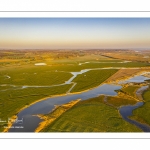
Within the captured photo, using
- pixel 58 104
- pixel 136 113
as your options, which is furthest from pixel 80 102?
pixel 136 113

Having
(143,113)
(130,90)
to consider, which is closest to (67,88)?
(130,90)

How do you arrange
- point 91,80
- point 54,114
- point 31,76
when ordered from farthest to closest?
point 91,80 → point 31,76 → point 54,114

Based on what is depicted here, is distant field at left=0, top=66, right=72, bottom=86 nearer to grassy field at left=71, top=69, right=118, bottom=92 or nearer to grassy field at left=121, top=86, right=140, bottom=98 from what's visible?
grassy field at left=71, top=69, right=118, bottom=92

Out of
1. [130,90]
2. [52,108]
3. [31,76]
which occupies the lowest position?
[52,108]

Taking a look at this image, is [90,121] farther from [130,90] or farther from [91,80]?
A: [91,80]

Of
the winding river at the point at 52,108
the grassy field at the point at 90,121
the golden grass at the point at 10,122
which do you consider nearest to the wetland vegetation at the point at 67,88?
the grassy field at the point at 90,121

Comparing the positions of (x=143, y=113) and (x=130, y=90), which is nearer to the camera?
(x=143, y=113)

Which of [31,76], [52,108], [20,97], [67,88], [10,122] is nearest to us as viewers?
[10,122]
